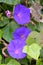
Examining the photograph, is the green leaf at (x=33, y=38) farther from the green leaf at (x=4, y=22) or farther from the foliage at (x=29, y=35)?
the green leaf at (x=4, y=22)

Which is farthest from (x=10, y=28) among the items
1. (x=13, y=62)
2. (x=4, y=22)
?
(x=13, y=62)

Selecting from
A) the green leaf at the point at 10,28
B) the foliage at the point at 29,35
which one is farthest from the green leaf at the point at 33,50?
the green leaf at the point at 10,28

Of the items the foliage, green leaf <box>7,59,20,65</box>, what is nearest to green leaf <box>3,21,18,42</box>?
the foliage

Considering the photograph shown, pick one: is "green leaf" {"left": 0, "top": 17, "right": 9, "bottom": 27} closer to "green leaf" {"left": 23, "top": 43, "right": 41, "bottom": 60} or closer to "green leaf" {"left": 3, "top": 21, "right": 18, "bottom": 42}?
"green leaf" {"left": 3, "top": 21, "right": 18, "bottom": 42}

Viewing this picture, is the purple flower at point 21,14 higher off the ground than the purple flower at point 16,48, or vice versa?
the purple flower at point 21,14

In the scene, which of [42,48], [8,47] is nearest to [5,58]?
[8,47]
